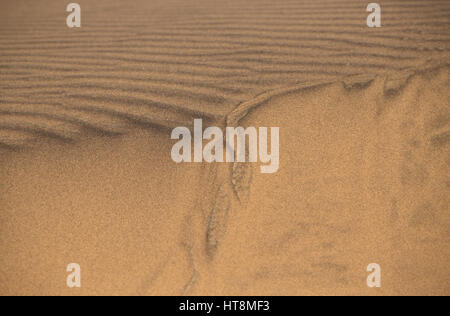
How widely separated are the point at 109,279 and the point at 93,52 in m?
2.41

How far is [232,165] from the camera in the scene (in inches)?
102

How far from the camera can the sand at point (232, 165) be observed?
2188mm

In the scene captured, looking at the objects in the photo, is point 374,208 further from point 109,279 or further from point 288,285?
point 109,279
